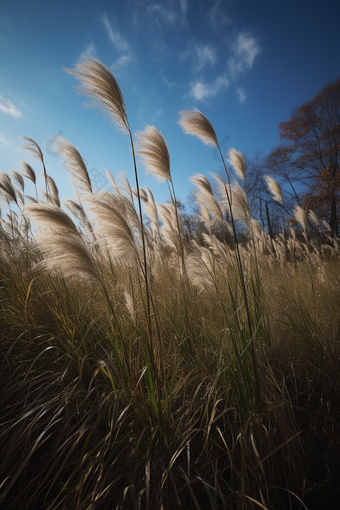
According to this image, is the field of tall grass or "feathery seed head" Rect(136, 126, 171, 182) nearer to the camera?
the field of tall grass

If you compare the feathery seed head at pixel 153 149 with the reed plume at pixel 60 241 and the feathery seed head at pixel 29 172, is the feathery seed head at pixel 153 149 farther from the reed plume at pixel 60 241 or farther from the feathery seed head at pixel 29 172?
the feathery seed head at pixel 29 172

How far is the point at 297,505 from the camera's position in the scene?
1011 mm

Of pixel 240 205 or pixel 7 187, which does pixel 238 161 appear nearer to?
pixel 240 205

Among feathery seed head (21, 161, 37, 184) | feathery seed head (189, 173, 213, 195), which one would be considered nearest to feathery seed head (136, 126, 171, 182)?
feathery seed head (189, 173, 213, 195)

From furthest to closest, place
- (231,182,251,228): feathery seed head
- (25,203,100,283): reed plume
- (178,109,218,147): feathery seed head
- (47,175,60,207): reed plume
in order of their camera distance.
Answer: (47,175,60,207): reed plume
(231,182,251,228): feathery seed head
(178,109,218,147): feathery seed head
(25,203,100,283): reed plume

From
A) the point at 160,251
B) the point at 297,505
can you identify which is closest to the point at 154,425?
the point at 297,505

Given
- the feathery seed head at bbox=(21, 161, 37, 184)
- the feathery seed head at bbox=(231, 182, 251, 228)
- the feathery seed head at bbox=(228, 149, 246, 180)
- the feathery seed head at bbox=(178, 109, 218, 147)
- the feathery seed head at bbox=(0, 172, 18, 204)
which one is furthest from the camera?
the feathery seed head at bbox=(21, 161, 37, 184)

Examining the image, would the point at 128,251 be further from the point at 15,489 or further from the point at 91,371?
the point at 15,489

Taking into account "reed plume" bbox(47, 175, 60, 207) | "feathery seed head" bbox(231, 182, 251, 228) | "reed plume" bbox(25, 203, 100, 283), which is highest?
"reed plume" bbox(47, 175, 60, 207)

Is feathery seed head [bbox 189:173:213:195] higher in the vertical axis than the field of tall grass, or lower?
higher

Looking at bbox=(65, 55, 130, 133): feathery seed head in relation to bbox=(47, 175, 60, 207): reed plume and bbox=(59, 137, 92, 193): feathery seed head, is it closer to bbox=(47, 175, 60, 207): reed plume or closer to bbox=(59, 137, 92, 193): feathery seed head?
bbox=(59, 137, 92, 193): feathery seed head

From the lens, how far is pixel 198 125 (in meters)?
1.78

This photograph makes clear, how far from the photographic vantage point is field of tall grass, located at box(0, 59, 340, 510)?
3.37 ft

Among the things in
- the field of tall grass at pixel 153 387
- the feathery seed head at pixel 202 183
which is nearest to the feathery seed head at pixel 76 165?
the field of tall grass at pixel 153 387
